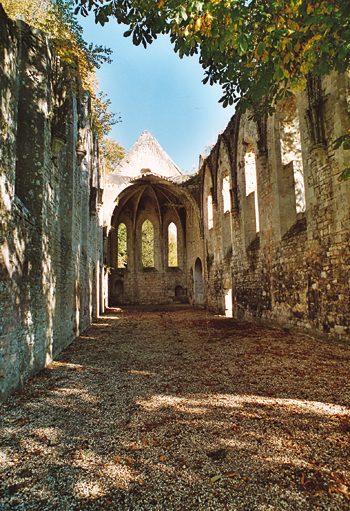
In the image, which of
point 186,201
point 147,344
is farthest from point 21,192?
point 186,201

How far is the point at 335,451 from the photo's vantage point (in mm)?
2264

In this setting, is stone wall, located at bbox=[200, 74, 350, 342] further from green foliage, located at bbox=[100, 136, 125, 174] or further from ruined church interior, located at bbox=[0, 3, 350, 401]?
green foliage, located at bbox=[100, 136, 125, 174]

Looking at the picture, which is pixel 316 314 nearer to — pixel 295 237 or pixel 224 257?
pixel 295 237

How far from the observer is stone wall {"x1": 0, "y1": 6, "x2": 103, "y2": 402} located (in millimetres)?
3371

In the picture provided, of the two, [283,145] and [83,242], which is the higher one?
[283,145]

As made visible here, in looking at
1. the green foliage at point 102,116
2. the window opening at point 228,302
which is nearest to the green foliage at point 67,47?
the green foliage at point 102,116

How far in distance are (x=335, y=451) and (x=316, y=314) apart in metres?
4.97

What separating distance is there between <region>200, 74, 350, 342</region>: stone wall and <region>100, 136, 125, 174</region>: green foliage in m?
8.32

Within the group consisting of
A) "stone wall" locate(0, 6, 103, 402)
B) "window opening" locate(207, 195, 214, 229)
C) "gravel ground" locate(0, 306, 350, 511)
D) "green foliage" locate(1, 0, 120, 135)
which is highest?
"green foliage" locate(1, 0, 120, 135)

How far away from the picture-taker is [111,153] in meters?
19.9

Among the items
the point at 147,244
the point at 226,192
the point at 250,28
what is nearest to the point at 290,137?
the point at 226,192

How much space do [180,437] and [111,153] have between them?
19.6 metres

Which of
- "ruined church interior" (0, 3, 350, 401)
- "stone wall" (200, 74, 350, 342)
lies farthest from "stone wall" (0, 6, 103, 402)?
"stone wall" (200, 74, 350, 342)

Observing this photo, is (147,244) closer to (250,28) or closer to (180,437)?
(250,28)
